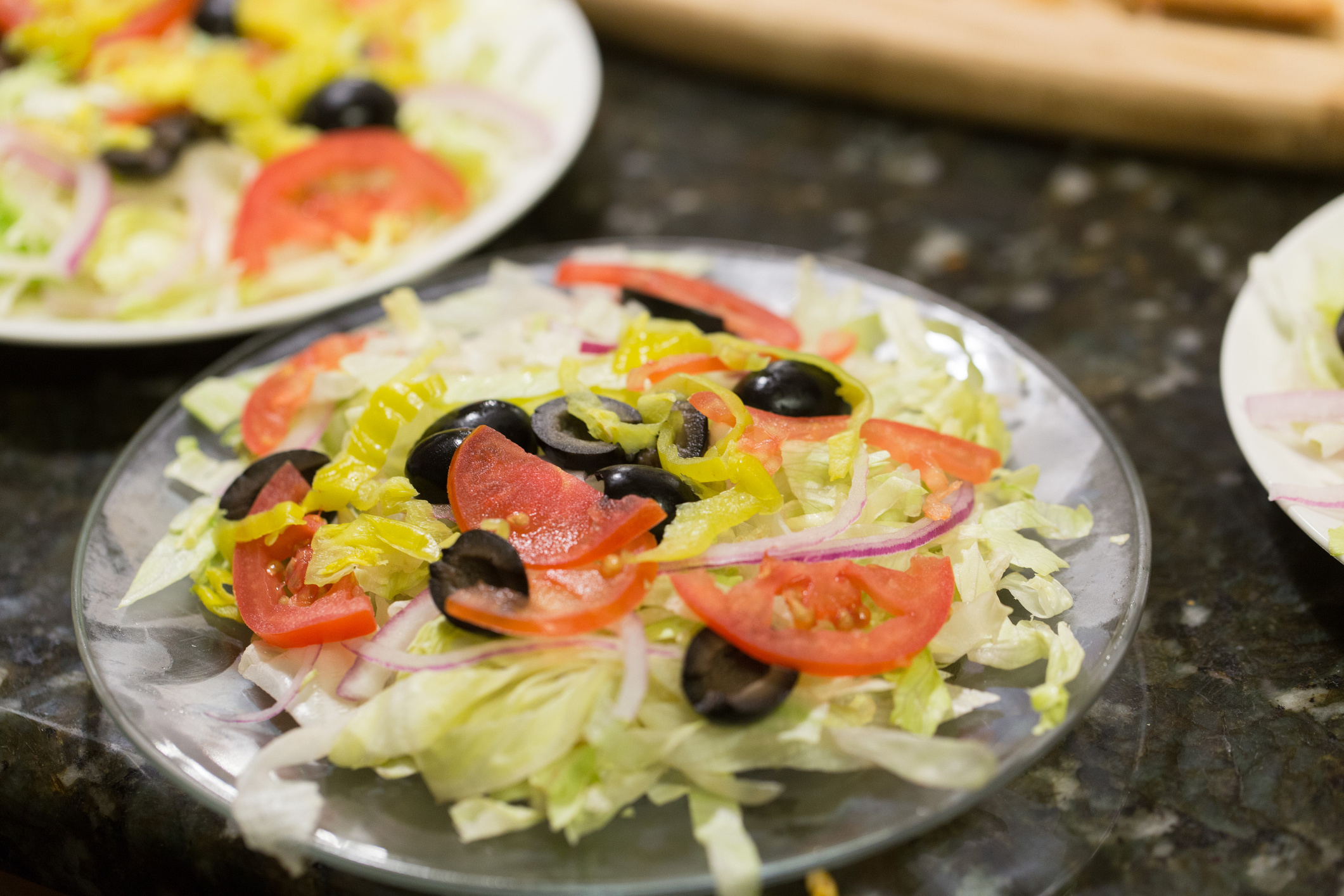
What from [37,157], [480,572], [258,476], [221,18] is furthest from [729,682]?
[221,18]

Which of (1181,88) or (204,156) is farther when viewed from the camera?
(1181,88)

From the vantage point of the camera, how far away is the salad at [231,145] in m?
2.22

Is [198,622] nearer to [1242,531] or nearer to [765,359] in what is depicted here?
[765,359]

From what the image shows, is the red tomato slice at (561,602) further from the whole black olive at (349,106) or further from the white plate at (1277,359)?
the whole black olive at (349,106)

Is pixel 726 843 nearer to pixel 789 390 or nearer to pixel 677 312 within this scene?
pixel 789 390

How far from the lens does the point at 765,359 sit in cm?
162

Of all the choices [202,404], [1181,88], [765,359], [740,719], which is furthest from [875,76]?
[740,719]

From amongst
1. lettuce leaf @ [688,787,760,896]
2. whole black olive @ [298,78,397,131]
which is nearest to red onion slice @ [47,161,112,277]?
whole black olive @ [298,78,397,131]

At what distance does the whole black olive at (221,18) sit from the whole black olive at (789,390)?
2.14 m

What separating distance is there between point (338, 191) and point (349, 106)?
209 mm

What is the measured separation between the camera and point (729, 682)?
123 cm

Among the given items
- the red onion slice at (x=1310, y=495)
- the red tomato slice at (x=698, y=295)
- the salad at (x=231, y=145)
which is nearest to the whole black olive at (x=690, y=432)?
the red tomato slice at (x=698, y=295)

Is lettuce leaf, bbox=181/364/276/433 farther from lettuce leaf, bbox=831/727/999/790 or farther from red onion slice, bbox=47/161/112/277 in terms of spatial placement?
lettuce leaf, bbox=831/727/999/790

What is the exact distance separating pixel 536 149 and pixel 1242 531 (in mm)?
1685
